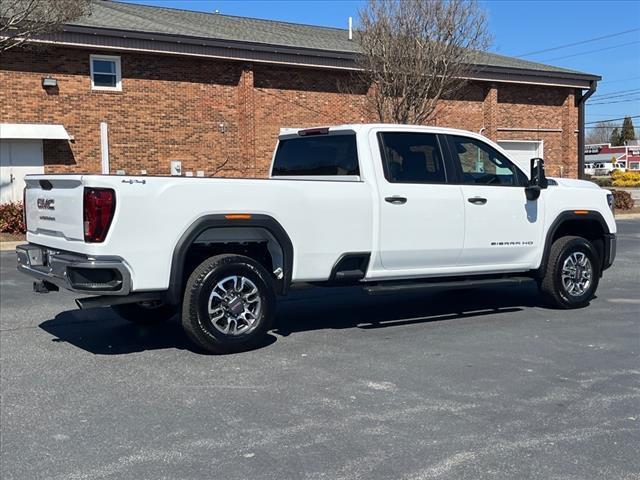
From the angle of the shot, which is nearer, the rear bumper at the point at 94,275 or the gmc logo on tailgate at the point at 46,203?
the rear bumper at the point at 94,275

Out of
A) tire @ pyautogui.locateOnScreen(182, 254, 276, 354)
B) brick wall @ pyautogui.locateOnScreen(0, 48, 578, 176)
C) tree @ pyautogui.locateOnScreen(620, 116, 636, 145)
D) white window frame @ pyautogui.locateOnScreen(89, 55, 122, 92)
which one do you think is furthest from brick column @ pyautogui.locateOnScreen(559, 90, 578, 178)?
tree @ pyautogui.locateOnScreen(620, 116, 636, 145)

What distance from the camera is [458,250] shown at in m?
7.59

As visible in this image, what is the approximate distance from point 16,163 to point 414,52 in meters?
10.9

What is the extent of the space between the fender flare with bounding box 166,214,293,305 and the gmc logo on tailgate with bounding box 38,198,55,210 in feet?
4.09

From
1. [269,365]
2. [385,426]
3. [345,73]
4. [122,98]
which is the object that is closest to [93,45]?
[122,98]

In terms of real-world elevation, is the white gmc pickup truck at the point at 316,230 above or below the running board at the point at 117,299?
above

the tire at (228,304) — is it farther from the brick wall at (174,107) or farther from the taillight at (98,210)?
the brick wall at (174,107)

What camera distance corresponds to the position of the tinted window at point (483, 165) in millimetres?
7805

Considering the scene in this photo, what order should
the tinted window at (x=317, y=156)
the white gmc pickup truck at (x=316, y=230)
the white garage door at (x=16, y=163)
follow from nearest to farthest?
the white gmc pickup truck at (x=316, y=230) → the tinted window at (x=317, y=156) → the white garage door at (x=16, y=163)

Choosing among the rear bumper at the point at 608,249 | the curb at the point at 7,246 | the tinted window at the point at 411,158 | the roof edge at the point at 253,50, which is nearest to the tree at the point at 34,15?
the roof edge at the point at 253,50

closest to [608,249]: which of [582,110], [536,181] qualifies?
[536,181]

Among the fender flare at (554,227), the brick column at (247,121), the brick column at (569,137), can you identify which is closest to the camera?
the fender flare at (554,227)

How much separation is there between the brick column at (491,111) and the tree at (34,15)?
15407 mm

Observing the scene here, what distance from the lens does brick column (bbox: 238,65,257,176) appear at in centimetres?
2166
